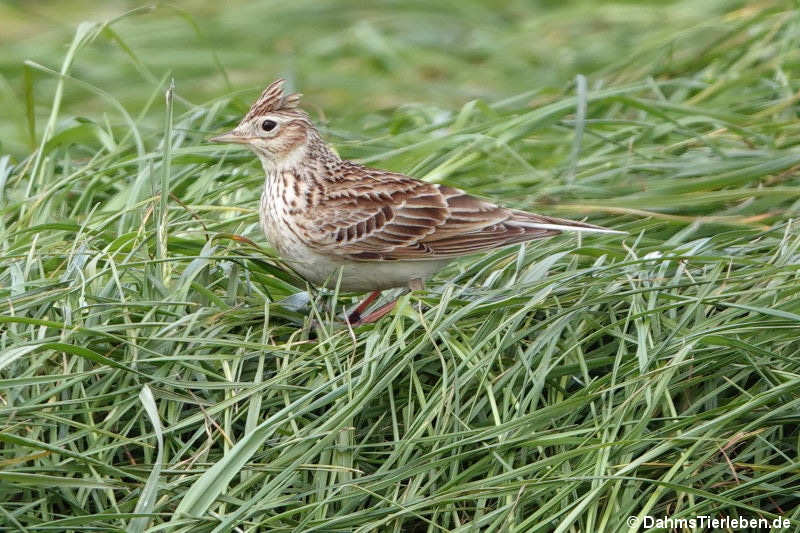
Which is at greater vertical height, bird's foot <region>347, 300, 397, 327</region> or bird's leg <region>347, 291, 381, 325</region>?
bird's foot <region>347, 300, 397, 327</region>

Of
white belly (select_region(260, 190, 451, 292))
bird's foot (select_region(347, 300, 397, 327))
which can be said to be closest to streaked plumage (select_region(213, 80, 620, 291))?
white belly (select_region(260, 190, 451, 292))

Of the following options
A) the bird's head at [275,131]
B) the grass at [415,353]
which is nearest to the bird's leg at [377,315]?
the grass at [415,353]

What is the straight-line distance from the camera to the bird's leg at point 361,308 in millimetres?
6328

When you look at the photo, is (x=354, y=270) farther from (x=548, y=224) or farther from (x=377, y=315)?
(x=548, y=224)

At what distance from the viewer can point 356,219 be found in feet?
20.7

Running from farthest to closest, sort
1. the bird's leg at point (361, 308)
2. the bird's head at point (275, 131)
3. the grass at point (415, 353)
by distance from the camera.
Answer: the bird's head at point (275, 131) → the bird's leg at point (361, 308) → the grass at point (415, 353)

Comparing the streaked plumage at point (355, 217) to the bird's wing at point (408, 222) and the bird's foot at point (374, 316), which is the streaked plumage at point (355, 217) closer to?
the bird's wing at point (408, 222)

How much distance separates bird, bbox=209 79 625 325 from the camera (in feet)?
20.3

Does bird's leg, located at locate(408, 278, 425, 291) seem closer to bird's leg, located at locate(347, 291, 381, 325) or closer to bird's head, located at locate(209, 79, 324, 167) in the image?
bird's leg, located at locate(347, 291, 381, 325)

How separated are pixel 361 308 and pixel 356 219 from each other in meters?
0.51

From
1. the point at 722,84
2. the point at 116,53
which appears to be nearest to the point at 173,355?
the point at 722,84

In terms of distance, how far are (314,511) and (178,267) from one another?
1.88m

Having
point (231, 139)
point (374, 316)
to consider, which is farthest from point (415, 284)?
point (231, 139)

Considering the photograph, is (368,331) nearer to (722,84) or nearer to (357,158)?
(357,158)
